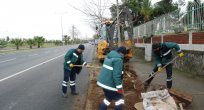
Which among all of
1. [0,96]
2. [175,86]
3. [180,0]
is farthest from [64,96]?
[180,0]

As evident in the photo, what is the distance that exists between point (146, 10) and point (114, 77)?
29546mm

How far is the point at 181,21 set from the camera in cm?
1571

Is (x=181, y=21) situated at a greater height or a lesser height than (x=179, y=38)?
greater

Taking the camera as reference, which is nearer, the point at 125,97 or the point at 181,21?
the point at 125,97

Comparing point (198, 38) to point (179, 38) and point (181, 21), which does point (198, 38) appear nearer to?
point (179, 38)

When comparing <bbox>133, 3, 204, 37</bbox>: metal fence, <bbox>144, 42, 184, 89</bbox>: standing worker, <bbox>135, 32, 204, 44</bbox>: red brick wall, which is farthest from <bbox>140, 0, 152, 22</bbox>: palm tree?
<bbox>144, 42, 184, 89</bbox>: standing worker

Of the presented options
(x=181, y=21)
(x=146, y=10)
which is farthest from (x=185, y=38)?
(x=146, y=10)

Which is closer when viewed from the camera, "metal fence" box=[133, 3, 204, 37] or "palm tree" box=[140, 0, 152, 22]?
"metal fence" box=[133, 3, 204, 37]

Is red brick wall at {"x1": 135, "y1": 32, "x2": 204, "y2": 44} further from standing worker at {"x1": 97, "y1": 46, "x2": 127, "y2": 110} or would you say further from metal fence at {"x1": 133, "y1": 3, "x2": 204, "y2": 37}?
standing worker at {"x1": 97, "y1": 46, "x2": 127, "y2": 110}

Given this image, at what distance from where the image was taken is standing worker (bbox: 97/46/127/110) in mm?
6773

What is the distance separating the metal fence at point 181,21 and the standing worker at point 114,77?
6776mm

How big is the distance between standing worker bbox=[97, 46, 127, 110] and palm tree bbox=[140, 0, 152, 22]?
29.1 metres

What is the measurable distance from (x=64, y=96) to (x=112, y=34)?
37.6ft

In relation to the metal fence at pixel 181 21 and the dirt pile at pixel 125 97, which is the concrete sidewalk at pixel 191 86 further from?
the metal fence at pixel 181 21
